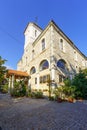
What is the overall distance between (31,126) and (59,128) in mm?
1231

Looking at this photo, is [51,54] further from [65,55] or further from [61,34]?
[61,34]

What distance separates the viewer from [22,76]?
25.0 meters

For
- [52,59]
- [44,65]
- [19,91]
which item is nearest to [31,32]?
[44,65]

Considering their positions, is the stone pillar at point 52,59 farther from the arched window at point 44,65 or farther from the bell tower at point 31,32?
the bell tower at point 31,32

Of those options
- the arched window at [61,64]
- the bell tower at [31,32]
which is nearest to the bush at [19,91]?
the arched window at [61,64]

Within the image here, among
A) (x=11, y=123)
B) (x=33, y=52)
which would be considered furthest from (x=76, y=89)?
(x=33, y=52)

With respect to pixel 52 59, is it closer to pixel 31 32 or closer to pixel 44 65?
pixel 44 65

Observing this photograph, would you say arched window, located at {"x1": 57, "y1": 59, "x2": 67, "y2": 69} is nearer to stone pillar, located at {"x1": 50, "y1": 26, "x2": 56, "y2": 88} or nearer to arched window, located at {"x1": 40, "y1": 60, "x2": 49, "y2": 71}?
stone pillar, located at {"x1": 50, "y1": 26, "x2": 56, "y2": 88}

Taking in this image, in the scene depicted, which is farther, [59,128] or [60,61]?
[60,61]

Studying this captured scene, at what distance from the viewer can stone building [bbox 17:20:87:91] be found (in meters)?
21.2

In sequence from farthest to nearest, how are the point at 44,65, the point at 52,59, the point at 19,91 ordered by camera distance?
the point at 44,65, the point at 52,59, the point at 19,91

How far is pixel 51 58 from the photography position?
2119 centimetres

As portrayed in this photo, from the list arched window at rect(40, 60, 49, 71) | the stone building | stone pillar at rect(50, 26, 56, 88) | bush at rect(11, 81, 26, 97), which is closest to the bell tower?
the stone building

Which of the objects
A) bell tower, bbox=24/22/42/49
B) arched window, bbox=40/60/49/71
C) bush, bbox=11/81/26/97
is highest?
bell tower, bbox=24/22/42/49
